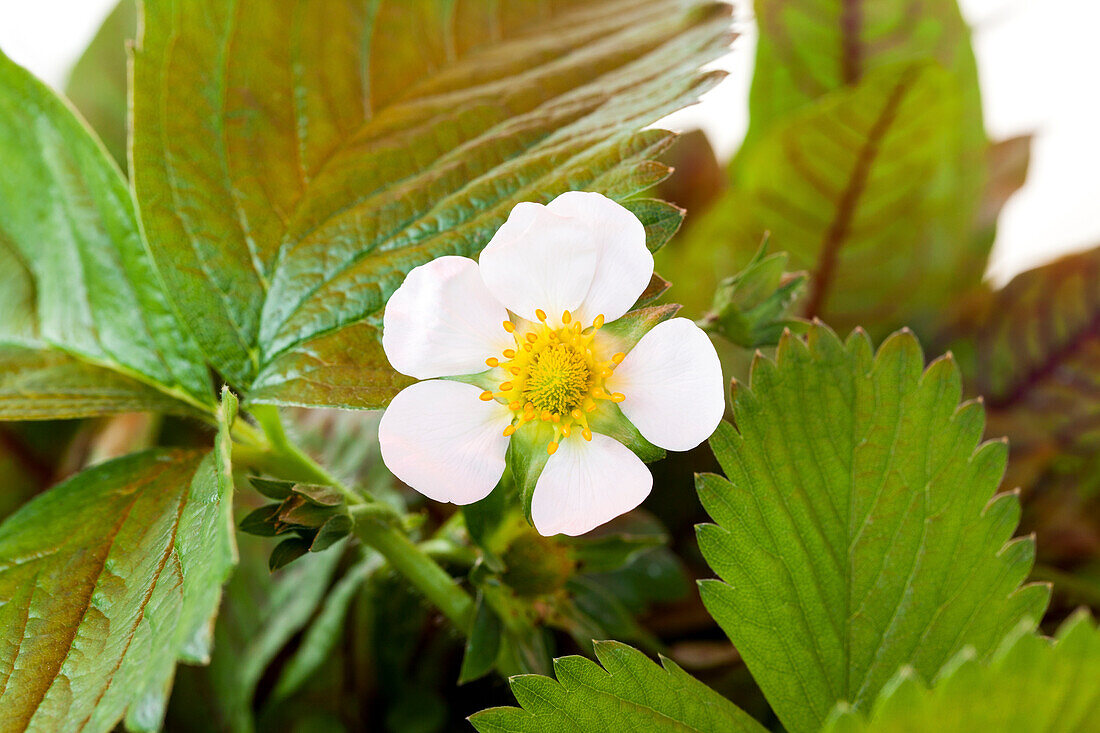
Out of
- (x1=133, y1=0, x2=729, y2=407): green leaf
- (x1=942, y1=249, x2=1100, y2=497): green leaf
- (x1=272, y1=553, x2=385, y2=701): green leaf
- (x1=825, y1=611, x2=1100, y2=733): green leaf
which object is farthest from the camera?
(x1=942, y1=249, x2=1100, y2=497): green leaf

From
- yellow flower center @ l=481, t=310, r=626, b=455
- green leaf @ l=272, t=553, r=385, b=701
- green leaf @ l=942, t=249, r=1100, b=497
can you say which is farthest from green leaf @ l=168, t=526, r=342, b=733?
green leaf @ l=942, t=249, r=1100, b=497

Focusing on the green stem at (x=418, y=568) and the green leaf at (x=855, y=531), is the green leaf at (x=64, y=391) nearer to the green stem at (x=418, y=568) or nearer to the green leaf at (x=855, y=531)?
the green stem at (x=418, y=568)

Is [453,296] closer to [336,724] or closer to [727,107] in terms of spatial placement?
[336,724]

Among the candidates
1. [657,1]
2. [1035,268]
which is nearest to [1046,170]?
[1035,268]

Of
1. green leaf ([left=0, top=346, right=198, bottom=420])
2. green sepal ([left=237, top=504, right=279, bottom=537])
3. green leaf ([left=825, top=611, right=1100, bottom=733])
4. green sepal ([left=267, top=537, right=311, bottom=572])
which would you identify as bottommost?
green leaf ([left=825, top=611, right=1100, bottom=733])

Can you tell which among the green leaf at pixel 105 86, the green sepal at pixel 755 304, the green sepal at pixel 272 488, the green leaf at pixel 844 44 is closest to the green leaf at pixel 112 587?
the green sepal at pixel 272 488

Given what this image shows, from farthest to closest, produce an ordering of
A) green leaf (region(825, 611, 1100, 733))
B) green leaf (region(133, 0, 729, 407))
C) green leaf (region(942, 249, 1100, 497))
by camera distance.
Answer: green leaf (region(942, 249, 1100, 497)) < green leaf (region(133, 0, 729, 407)) < green leaf (region(825, 611, 1100, 733))

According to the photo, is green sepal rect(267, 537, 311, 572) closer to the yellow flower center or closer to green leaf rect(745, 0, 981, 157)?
the yellow flower center

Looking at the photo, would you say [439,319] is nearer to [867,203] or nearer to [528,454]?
[528,454]
